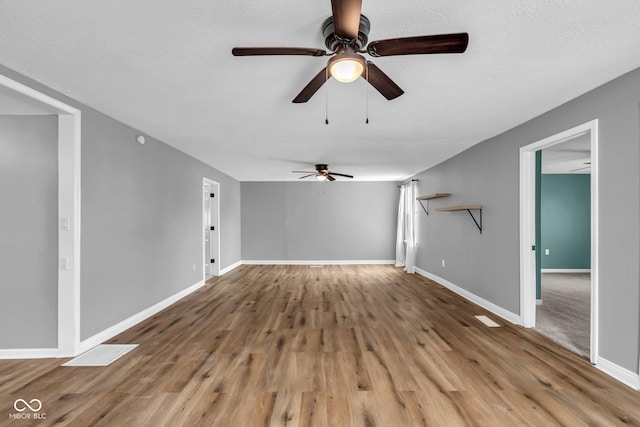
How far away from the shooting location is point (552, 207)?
6844 millimetres

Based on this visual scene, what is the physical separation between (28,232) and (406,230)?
22.7 ft

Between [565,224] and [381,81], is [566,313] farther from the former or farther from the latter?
[381,81]

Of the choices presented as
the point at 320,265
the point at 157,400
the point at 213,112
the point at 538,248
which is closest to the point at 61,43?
the point at 213,112

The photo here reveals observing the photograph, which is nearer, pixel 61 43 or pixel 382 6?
pixel 382 6

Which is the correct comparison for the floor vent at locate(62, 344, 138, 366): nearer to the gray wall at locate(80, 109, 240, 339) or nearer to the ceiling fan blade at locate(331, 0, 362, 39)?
the gray wall at locate(80, 109, 240, 339)

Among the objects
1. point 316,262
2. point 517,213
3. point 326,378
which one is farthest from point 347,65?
point 316,262

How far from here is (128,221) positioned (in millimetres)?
3396

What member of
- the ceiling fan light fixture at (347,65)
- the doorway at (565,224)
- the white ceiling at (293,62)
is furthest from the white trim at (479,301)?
the ceiling fan light fixture at (347,65)

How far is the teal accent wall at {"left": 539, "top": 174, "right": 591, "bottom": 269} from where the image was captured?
673cm

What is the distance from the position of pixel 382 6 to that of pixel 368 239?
6.99 m

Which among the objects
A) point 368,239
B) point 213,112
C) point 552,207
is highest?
point 213,112

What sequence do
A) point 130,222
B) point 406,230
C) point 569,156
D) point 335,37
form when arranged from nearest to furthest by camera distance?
point 335,37
point 130,222
point 569,156
point 406,230

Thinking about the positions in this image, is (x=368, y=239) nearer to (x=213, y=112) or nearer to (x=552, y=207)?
(x=552, y=207)

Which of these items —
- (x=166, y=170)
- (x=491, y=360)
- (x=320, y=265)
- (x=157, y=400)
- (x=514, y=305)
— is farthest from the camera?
(x=320, y=265)
